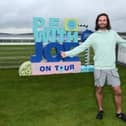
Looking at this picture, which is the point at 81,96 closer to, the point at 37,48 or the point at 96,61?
the point at 96,61

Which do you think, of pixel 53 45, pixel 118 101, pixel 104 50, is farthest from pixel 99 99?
pixel 53 45

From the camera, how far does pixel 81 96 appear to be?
7.51 meters

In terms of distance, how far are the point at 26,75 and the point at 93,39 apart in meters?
5.18

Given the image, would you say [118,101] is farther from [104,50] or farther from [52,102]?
[52,102]

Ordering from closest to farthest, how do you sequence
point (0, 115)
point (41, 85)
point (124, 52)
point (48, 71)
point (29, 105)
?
point (0, 115) → point (29, 105) → point (41, 85) → point (48, 71) → point (124, 52)

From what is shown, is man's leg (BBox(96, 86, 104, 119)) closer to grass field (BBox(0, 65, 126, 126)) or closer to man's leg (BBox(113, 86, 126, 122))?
grass field (BBox(0, 65, 126, 126))

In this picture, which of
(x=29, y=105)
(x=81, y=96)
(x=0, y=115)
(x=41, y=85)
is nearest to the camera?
(x=0, y=115)

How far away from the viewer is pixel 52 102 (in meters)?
6.94

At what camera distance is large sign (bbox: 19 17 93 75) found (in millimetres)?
10477

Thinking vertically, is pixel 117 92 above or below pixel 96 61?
below

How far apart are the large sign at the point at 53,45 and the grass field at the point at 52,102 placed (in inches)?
26.5

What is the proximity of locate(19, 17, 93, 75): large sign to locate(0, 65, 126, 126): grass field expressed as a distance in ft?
2.21

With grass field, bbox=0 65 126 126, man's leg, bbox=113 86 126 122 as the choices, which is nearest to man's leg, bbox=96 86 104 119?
grass field, bbox=0 65 126 126

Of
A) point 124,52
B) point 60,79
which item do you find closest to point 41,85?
point 60,79
